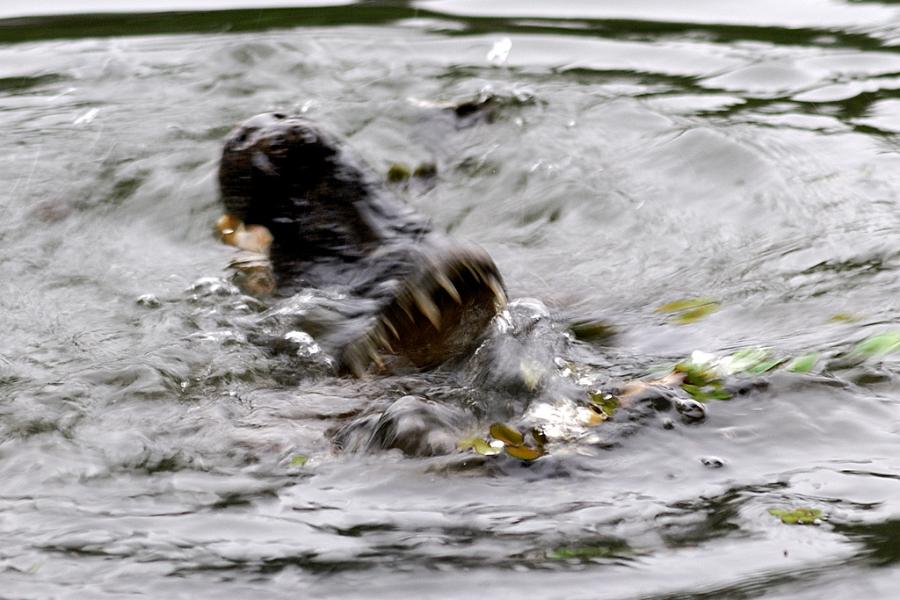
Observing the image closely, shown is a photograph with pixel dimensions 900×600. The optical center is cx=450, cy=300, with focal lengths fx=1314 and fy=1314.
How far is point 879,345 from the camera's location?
3.53m

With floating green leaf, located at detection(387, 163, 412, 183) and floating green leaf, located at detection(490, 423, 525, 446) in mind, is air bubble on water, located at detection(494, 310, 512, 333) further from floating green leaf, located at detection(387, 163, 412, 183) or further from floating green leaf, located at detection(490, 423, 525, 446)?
floating green leaf, located at detection(387, 163, 412, 183)

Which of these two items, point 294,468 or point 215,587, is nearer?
point 215,587

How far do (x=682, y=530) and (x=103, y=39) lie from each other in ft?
16.7

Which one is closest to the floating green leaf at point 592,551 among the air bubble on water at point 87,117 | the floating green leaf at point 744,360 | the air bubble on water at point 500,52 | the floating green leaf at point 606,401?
the floating green leaf at point 606,401

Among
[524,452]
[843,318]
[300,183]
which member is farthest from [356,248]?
[843,318]

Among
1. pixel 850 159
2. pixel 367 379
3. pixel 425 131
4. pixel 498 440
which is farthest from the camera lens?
pixel 425 131

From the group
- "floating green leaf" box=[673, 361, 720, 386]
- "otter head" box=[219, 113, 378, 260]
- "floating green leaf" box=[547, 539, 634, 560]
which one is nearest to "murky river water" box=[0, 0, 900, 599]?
"floating green leaf" box=[547, 539, 634, 560]

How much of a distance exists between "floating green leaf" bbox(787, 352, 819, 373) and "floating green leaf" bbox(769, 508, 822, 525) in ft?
2.25

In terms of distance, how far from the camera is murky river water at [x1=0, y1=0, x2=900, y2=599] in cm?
267

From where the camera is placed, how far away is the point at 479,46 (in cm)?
670

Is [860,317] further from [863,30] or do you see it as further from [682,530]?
[863,30]

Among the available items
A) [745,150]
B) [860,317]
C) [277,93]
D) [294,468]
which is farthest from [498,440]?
[277,93]

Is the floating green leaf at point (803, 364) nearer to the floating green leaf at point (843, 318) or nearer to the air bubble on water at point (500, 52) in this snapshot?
the floating green leaf at point (843, 318)

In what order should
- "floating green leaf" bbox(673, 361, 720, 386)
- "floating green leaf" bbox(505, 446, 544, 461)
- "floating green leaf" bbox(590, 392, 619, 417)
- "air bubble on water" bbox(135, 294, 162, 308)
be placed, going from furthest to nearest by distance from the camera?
"air bubble on water" bbox(135, 294, 162, 308), "floating green leaf" bbox(673, 361, 720, 386), "floating green leaf" bbox(590, 392, 619, 417), "floating green leaf" bbox(505, 446, 544, 461)
